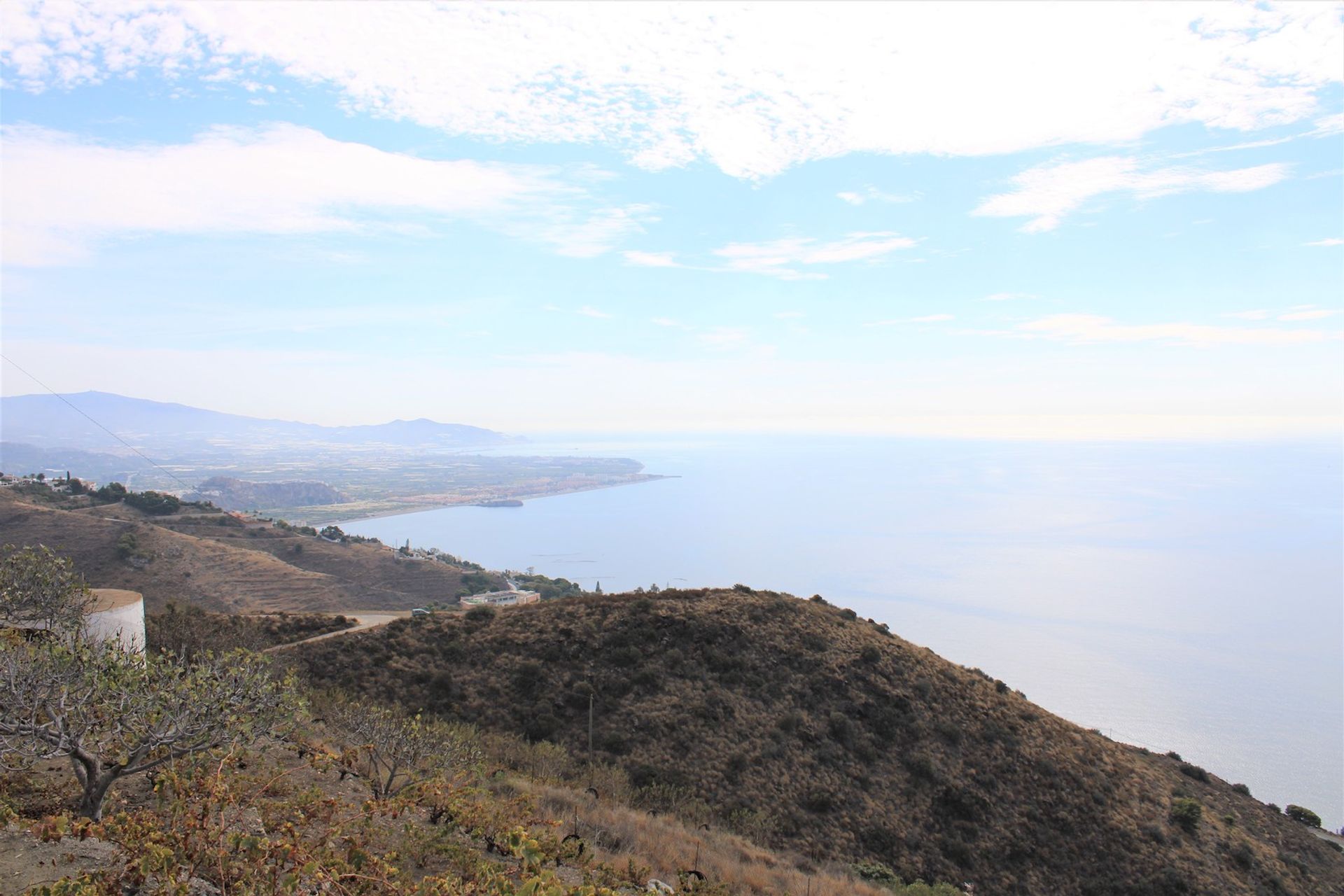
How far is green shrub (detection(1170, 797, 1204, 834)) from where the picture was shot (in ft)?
63.4

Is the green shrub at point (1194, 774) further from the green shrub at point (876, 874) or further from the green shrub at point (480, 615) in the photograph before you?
the green shrub at point (480, 615)

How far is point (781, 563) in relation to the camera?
123 metres

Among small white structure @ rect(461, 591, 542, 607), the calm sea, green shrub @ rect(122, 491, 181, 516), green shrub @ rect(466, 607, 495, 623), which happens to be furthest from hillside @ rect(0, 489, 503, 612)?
the calm sea

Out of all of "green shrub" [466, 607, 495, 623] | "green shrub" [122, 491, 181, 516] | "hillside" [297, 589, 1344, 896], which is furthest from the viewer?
"green shrub" [122, 491, 181, 516]

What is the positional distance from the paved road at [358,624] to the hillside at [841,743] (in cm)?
116

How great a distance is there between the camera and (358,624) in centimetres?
2858

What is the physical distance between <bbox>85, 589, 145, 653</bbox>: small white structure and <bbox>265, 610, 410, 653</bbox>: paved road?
603 cm

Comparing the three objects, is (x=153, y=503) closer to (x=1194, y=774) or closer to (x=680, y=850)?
(x=680, y=850)

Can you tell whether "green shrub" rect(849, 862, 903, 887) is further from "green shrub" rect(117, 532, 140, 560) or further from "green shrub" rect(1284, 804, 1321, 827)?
"green shrub" rect(117, 532, 140, 560)

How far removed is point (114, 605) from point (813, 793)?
15.8 meters

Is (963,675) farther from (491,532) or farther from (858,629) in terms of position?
(491,532)

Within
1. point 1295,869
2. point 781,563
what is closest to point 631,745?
point 1295,869

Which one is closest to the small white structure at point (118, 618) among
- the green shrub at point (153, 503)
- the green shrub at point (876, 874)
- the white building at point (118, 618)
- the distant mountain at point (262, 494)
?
the white building at point (118, 618)

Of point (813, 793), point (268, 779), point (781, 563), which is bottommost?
point (781, 563)
